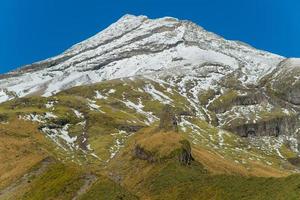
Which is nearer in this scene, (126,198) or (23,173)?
(126,198)

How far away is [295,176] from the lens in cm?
12950

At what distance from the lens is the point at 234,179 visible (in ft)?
470

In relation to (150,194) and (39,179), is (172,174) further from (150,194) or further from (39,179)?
(39,179)

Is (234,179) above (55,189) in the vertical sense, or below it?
above

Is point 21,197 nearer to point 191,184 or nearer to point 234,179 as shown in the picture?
point 191,184

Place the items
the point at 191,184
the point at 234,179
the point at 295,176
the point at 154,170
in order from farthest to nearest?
the point at 154,170 → the point at 191,184 → the point at 234,179 → the point at 295,176

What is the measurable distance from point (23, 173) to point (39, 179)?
21293 millimetres

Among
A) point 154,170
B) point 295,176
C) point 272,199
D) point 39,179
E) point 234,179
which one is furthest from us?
point 154,170

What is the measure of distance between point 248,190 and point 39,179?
62073mm

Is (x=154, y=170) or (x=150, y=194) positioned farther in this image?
(x=154, y=170)

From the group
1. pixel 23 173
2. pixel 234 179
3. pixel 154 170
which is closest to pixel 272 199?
pixel 234 179

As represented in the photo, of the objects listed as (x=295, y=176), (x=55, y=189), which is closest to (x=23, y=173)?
(x=55, y=189)

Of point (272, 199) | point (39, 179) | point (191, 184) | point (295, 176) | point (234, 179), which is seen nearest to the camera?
point (272, 199)

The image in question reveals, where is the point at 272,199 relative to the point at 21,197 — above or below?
above
